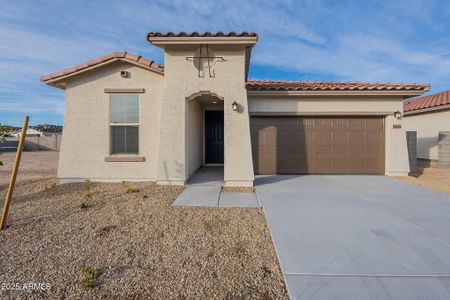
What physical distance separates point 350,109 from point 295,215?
6368 mm

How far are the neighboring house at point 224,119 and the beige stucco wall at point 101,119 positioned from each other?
3 cm

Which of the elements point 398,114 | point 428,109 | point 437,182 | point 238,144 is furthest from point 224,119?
point 428,109

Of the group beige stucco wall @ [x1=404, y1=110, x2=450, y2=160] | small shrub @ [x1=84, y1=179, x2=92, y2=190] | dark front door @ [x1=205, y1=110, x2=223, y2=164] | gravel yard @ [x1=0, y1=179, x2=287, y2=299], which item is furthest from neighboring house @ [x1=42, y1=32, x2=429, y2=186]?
beige stucco wall @ [x1=404, y1=110, x2=450, y2=160]

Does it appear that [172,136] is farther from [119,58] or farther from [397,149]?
[397,149]

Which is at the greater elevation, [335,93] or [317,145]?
[335,93]

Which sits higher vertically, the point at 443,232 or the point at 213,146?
the point at 213,146

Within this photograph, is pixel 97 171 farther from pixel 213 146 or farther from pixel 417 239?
pixel 417 239

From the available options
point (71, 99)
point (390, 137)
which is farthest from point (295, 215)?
point (71, 99)

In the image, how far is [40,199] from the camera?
5.91 meters

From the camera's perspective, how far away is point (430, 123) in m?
12.9

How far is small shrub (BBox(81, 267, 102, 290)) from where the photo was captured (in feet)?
8.31

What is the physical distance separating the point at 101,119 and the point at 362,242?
806cm

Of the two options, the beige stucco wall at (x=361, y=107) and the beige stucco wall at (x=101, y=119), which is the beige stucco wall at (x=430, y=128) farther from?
the beige stucco wall at (x=101, y=119)

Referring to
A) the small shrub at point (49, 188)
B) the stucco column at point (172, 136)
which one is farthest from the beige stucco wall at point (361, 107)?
the small shrub at point (49, 188)
